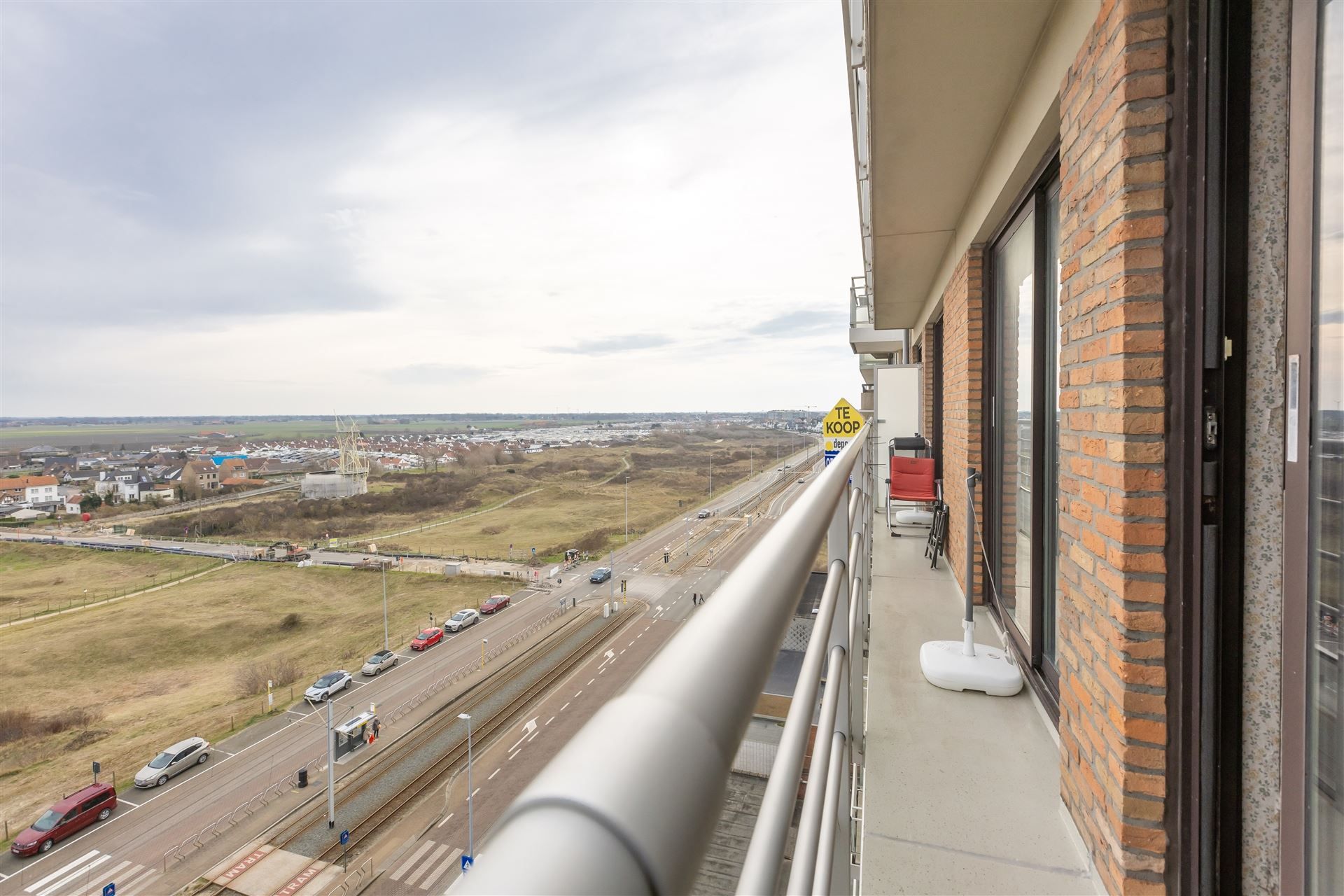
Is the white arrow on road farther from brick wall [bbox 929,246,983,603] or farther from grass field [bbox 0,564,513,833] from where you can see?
brick wall [bbox 929,246,983,603]

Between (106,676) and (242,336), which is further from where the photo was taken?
(242,336)

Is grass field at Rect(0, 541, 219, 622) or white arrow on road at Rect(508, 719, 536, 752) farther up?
grass field at Rect(0, 541, 219, 622)

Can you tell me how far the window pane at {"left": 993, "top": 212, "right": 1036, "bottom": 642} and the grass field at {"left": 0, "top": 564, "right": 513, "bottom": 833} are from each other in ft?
55.3

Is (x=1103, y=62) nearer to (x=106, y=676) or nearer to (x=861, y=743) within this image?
(x=861, y=743)

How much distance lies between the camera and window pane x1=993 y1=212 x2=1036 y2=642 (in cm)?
313

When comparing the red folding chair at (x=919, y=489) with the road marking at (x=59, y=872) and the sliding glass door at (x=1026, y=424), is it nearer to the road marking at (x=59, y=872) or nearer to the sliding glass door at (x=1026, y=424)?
the sliding glass door at (x=1026, y=424)

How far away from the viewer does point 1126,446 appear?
1.56 meters

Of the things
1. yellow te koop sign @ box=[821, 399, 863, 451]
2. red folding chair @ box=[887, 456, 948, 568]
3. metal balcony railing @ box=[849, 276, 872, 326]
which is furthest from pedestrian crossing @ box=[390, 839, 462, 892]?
metal balcony railing @ box=[849, 276, 872, 326]

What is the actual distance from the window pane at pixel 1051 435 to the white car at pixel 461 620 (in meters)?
16.5

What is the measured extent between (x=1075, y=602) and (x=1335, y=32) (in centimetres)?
152

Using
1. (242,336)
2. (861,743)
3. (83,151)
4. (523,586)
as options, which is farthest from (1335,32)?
(83,151)

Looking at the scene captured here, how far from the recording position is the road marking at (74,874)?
10102 mm

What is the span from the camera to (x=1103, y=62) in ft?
5.55

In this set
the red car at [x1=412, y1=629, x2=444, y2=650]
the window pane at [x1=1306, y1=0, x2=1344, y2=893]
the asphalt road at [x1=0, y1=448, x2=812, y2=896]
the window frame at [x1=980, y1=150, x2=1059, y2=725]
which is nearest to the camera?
the window pane at [x1=1306, y1=0, x2=1344, y2=893]
